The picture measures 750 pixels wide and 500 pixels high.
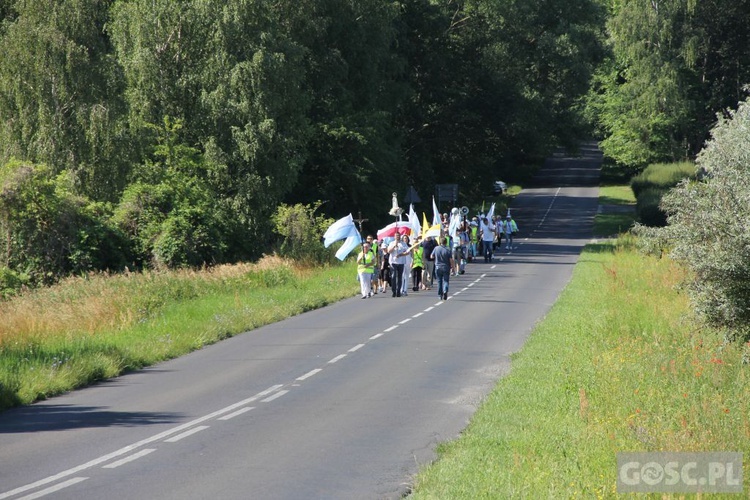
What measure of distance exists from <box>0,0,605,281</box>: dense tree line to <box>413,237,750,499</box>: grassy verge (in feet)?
74.2

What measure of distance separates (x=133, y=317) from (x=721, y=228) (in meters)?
13.7

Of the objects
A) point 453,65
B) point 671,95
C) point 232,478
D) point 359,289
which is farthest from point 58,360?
point 671,95

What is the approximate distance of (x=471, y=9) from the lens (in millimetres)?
74062

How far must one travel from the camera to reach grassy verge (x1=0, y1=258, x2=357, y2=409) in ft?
55.9

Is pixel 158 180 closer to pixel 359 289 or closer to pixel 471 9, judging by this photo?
pixel 359 289

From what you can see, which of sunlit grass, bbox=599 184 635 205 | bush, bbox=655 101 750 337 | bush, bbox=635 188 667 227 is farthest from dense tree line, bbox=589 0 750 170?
bush, bbox=655 101 750 337

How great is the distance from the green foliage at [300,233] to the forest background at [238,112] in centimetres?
10

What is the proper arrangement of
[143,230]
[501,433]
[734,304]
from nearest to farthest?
[501,433] < [734,304] < [143,230]

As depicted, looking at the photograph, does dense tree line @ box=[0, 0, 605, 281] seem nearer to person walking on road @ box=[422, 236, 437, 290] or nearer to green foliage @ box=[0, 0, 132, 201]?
green foliage @ box=[0, 0, 132, 201]

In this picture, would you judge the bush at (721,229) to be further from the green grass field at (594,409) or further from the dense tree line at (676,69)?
the dense tree line at (676,69)

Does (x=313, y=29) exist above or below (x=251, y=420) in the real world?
above

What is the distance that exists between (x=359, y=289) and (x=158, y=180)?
44.4 ft

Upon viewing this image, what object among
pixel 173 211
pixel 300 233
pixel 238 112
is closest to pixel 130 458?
pixel 173 211

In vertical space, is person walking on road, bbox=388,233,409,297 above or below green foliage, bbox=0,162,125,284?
below
